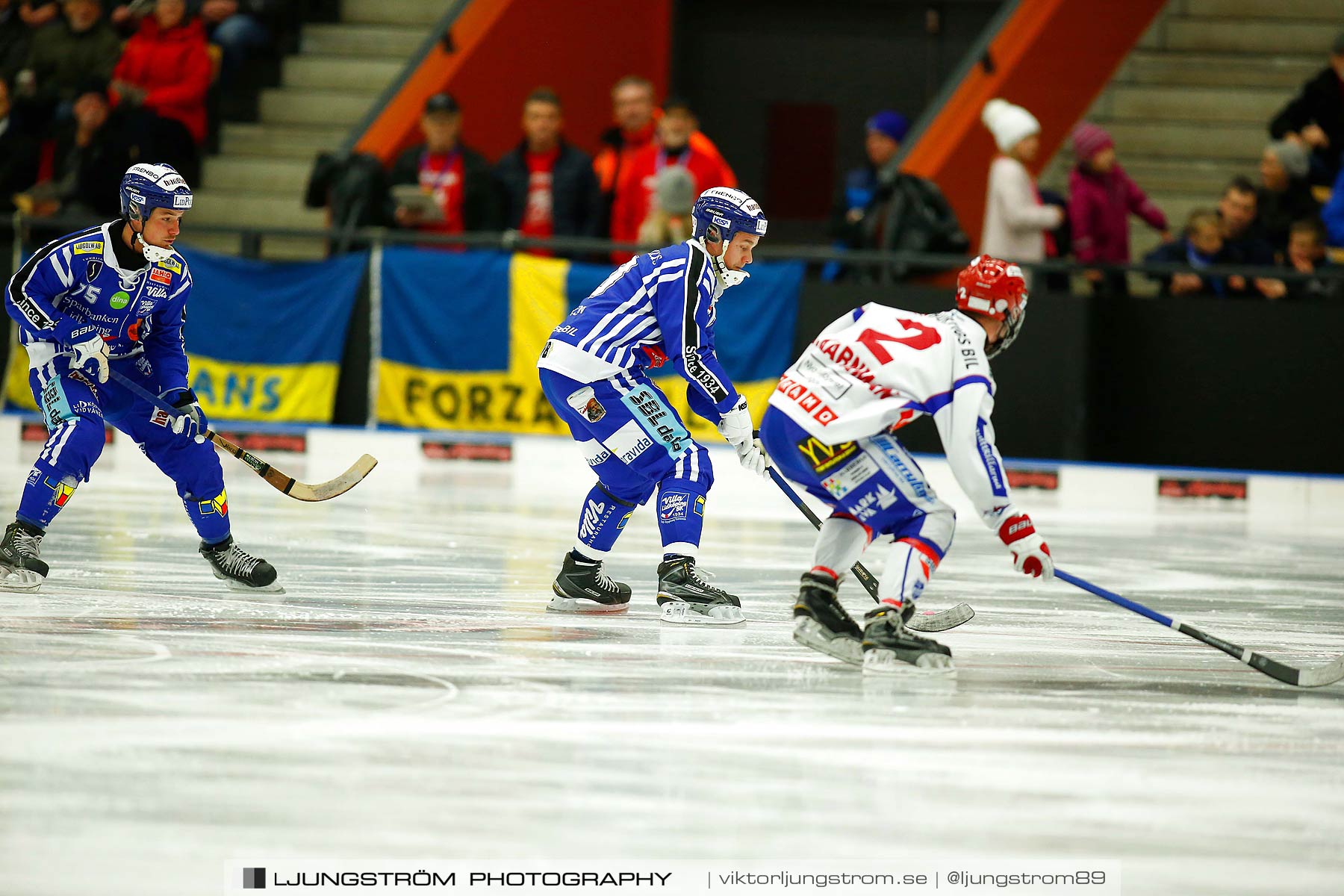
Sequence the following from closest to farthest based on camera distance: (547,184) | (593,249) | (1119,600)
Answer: (1119,600)
(593,249)
(547,184)

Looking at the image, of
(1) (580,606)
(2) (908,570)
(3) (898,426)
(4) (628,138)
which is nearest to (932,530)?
(2) (908,570)

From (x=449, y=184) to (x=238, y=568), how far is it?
6428mm

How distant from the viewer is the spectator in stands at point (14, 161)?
1413 cm

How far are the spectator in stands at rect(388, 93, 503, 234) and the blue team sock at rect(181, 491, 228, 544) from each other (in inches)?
238

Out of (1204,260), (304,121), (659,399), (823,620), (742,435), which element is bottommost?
(823,620)

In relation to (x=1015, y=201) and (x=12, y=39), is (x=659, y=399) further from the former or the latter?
(x=12, y=39)

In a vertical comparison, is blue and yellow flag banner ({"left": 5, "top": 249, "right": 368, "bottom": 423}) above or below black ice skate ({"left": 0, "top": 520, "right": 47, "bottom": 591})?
above

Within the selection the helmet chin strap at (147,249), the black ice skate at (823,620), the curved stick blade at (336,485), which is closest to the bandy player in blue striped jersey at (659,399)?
the black ice skate at (823,620)

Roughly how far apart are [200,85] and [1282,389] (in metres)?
8.51

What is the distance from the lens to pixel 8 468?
11438 millimetres

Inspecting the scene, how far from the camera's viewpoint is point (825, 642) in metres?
5.64

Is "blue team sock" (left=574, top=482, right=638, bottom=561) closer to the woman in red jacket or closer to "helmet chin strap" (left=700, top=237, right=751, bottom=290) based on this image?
"helmet chin strap" (left=700, top=237, right=751, bottom=290)

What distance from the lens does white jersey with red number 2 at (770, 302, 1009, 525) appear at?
5.19m

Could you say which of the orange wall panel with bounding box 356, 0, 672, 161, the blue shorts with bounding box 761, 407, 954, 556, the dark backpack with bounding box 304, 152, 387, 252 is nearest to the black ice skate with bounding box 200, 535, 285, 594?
the blue shorts with bounding box 761, 407, 954, 556
